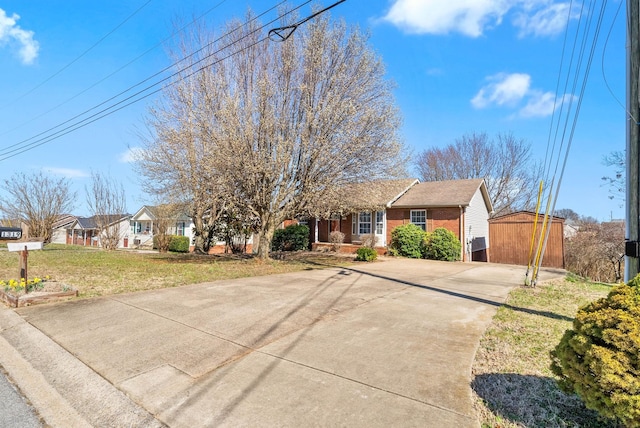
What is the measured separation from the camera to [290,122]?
484 inches

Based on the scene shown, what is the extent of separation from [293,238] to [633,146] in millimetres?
18660

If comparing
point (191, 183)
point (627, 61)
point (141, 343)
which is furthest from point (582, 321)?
point (191, 183)

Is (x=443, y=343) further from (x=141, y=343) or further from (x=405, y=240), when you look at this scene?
(x=405, y=240)

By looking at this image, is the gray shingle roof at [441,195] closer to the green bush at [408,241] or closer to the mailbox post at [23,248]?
the green bush at [408,241]

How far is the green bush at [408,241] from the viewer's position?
17.7m

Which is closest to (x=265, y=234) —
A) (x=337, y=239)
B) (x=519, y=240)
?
(x=337, y=239)

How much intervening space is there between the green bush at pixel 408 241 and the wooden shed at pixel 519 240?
476 cm

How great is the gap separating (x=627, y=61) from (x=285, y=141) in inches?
361

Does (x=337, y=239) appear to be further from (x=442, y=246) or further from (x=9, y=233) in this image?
(x=9, y=233)

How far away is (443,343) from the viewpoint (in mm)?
4523

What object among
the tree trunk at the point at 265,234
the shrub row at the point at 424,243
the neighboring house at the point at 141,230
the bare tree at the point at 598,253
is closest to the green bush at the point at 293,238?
the shrub row at the point at 424,243

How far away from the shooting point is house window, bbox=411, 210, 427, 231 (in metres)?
19.0

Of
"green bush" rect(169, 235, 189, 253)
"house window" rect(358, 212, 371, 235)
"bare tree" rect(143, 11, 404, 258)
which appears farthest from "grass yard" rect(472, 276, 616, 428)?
"green bush" rect(169, 235, 189, 253)

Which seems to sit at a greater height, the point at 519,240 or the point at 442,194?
the point at 442,194
